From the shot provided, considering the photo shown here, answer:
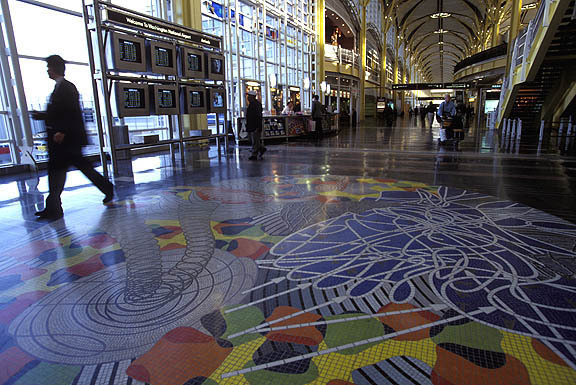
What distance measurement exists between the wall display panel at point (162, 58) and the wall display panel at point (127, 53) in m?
0.19

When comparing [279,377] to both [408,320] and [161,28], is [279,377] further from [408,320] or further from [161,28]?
[161,28]

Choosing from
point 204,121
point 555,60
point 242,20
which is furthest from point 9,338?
point 242,20

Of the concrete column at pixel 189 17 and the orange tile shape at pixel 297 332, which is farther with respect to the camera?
the concrete column at pixel 189 17

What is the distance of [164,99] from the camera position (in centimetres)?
782

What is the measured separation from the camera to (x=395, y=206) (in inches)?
171

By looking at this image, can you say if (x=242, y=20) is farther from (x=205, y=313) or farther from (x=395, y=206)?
(x=205, y=313)

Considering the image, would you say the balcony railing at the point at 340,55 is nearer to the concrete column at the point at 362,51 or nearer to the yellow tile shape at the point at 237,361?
the concrete column at the point at 362,51

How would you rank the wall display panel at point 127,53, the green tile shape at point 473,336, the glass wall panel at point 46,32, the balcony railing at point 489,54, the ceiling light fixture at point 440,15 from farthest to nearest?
the ceiling light fixture at point 440,15, the balcony railing at point 489,54, the glass wall panel at point 46,32, the wall display panel at point 127,53, the green tile shape at point 473,336

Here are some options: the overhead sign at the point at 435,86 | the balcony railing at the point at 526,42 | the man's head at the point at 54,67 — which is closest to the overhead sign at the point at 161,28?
the man's head at the point at 54,67

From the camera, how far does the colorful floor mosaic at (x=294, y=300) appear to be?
1646mm

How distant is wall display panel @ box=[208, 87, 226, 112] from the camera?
365 inches

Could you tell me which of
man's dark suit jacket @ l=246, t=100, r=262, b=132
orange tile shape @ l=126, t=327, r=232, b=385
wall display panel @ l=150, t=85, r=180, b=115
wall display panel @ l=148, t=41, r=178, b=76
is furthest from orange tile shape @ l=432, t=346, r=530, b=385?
wall display panel @ l=148, t=41, r=178, b=76

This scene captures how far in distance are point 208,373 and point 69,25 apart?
941 centimetres

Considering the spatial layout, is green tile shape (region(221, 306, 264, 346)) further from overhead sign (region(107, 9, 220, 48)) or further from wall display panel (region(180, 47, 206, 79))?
wall display panel (region(180, 47, 206, 79))
